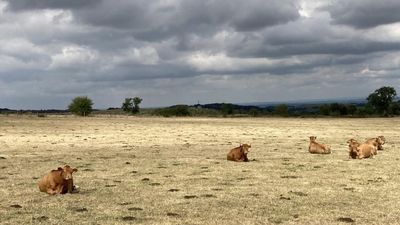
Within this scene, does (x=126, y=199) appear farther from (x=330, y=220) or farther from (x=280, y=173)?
(x=280, y=173)

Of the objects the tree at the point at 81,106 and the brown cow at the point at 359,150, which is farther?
the tree at the point at 81,106

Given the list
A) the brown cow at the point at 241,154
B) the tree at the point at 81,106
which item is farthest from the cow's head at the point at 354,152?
the tree at the point at 81,106

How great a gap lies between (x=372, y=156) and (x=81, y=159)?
1589cm

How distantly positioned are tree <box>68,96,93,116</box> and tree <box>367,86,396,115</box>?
81.8m

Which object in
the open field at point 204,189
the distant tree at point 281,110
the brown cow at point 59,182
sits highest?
the distant tree at point 281,110

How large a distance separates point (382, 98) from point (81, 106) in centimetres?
8621

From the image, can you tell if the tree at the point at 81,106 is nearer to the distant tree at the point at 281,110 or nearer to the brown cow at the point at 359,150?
the distant tree at the point at 281,110

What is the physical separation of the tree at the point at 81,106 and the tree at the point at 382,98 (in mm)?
81769

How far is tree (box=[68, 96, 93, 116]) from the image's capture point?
155m

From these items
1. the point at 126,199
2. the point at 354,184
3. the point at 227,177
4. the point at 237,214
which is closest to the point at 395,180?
the point at 354,184

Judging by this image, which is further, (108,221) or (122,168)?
(122,168)

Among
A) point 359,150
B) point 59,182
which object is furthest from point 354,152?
point 59,182

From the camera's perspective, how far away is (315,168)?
23.8 m

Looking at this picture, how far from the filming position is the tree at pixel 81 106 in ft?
507
